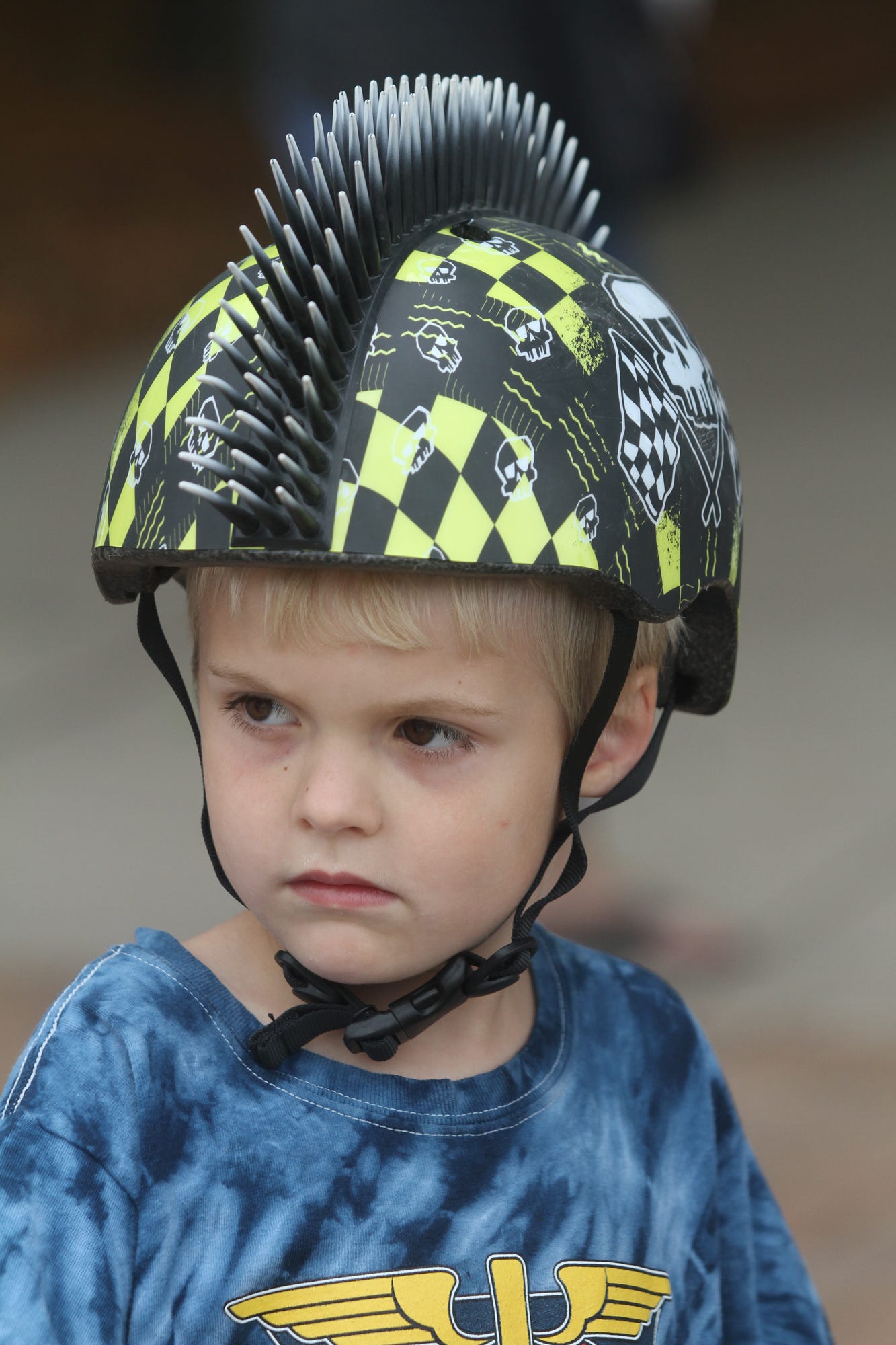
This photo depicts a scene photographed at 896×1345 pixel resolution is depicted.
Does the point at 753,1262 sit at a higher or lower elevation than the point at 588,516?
lower

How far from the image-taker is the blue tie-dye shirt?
1.20 m

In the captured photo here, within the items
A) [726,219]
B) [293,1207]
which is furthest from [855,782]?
[293,1207]

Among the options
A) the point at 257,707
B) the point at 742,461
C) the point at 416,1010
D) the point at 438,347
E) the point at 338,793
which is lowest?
the point at 416,1010

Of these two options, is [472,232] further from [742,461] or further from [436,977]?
[742,461]

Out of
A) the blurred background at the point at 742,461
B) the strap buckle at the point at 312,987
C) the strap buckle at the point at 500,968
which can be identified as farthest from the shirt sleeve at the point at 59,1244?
the blurred background at the point at 742,461

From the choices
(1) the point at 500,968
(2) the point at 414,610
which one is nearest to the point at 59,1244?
(1) the point at 500,968

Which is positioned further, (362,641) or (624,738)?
(624,738)

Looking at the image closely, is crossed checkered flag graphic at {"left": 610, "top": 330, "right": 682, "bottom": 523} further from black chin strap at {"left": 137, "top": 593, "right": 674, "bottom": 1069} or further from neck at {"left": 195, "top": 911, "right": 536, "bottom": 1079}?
neck at {"left": 195, "top": 911, "right": 536, "bottom": 1079}

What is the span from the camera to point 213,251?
20.9 ft

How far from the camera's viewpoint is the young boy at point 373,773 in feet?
4.13

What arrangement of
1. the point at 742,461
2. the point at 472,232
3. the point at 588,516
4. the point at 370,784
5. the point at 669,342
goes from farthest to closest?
the point at 742,461 < the point at 669,342 < the point at 472,232 < the point at 588,516 < the point at 370,784

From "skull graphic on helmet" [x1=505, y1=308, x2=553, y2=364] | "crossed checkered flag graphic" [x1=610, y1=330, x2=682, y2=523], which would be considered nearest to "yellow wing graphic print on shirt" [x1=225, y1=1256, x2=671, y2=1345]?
"crossed checkered flag graphic" [x1=610, y1=330, x2=682, y2=523]

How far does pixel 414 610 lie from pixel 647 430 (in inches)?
13.9

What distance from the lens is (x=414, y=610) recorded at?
4.21 ft
